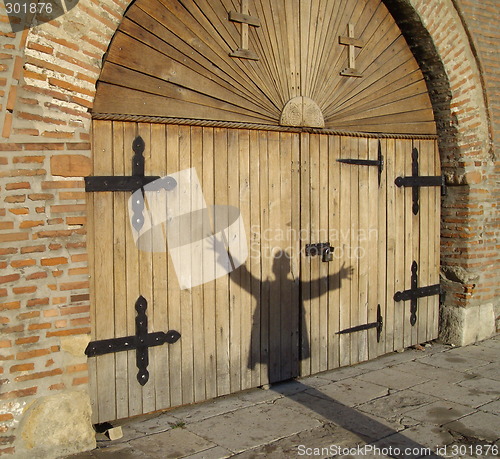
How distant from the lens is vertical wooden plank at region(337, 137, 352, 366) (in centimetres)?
539

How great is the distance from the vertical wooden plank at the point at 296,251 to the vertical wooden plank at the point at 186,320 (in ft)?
3.45

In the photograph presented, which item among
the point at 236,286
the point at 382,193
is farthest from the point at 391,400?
the point at 382,193

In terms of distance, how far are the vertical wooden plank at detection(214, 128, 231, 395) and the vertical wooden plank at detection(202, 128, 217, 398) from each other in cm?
4

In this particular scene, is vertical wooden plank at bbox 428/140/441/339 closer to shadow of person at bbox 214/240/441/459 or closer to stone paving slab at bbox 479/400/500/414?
shadow of person at bbox 214/240/441/459

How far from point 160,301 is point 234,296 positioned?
67cm

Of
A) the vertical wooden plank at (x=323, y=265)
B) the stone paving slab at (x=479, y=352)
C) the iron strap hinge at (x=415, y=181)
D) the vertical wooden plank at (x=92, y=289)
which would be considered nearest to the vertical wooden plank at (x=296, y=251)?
the vertical wooden plank at (x=323, y=265)

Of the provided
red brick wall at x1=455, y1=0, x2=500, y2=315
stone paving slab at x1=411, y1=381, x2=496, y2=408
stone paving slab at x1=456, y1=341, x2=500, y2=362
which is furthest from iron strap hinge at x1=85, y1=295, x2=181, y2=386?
Answer: red brick wall at x1=455, y1=0, x2=500, y2=315

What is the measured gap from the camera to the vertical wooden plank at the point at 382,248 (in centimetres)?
571

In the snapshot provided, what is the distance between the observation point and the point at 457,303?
6281 millimetres

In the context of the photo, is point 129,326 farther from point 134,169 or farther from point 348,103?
point 348,103

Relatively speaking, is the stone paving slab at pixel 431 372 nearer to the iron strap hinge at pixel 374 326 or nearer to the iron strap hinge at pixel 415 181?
the iron strap hinge at pixel 374 326

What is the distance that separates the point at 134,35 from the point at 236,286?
208 cm

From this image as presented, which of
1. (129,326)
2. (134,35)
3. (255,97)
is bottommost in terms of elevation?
(129,326)

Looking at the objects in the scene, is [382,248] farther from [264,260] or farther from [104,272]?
[104,272]
